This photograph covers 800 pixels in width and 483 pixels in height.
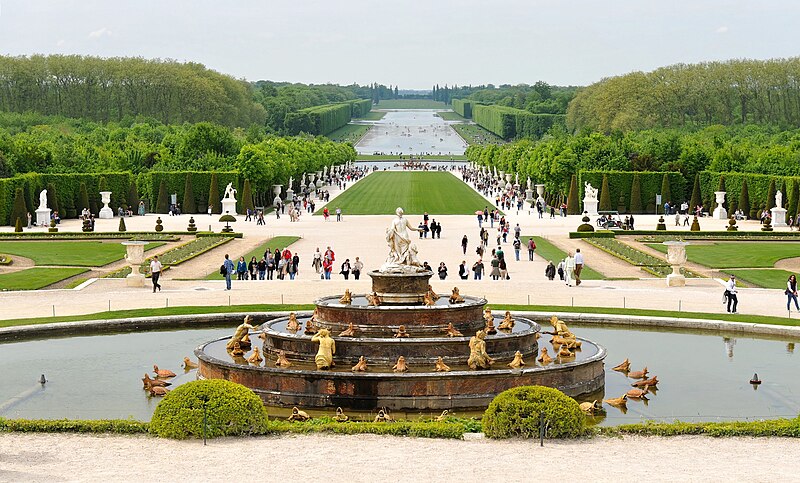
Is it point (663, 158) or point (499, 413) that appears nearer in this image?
point (499, 413)

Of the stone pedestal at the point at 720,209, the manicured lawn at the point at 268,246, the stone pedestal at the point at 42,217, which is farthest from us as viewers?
the stone pedestal at the point at 720,209

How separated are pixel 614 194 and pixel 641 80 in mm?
84541

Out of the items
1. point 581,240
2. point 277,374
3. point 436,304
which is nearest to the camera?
point 277,374

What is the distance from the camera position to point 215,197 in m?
86.2

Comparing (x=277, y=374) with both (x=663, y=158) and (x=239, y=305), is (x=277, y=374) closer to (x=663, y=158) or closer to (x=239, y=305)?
(x=239, y=305)

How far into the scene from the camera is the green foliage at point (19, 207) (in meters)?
70.0

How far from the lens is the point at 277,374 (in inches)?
945

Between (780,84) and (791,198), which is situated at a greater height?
(780,84)

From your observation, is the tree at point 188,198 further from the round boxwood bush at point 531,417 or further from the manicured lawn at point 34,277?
the round boxwood bush at point 531,417

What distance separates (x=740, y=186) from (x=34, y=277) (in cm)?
5130

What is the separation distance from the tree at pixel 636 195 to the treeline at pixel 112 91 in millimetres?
98408

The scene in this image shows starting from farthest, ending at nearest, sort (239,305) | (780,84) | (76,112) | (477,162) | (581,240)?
(76,112), (780,84), (477,162), (581,240), (239,305)

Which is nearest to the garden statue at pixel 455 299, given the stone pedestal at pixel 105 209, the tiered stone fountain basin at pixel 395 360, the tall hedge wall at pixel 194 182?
the tiered stone fountain basin at pixel 395 360

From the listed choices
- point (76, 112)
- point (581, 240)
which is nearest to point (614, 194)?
point (581, 240)
